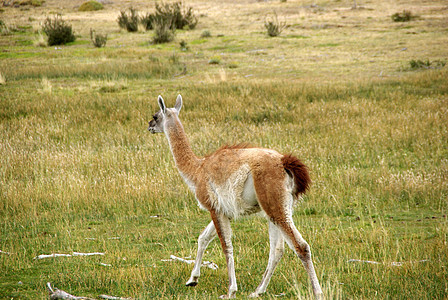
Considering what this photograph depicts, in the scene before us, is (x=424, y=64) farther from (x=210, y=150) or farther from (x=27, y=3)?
(x=27, y=3)

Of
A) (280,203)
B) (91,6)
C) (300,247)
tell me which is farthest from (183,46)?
(91,6)

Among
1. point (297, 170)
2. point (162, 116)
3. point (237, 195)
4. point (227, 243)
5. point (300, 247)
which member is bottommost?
point (227, 243)

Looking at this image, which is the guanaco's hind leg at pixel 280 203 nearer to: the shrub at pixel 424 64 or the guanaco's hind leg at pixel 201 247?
the guanaco's hind leg at pixel 201 247

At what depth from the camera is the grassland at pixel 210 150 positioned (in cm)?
580

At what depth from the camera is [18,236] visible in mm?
7555

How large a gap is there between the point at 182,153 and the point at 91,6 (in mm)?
58723

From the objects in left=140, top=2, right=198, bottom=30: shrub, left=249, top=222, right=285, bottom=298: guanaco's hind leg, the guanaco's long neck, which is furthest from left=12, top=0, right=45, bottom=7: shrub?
left=249, top=222, right=285, bottom=298: guanaco's hind leg

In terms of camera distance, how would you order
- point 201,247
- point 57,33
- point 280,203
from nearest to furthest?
point 280,203 < point 201,247 < point 57,33

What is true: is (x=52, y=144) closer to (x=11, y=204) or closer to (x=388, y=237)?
(x=11, y=204)

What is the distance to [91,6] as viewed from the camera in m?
59.4

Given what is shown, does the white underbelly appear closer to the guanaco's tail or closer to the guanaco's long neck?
the guanaco's tail

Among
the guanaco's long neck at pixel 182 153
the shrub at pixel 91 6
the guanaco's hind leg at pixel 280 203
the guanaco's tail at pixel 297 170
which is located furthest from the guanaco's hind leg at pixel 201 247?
the shrub at pixel 91 6

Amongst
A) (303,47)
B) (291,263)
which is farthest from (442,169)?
(303,47)

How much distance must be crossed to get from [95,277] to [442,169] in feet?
23.1
